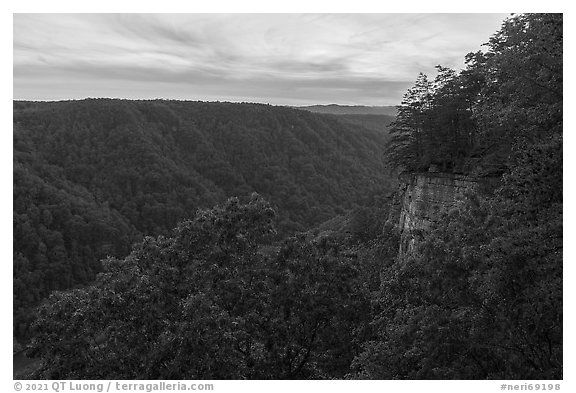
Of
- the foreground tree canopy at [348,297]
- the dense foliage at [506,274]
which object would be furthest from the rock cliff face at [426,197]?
the dense foliage at [506,274]

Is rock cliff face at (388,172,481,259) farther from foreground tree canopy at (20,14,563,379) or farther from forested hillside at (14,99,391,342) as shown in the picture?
forested hillside at (14,99,391,342)

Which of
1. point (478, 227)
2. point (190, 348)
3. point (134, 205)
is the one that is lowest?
point (134, 205)

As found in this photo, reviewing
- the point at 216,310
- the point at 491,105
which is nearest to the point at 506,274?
the point at 216,310

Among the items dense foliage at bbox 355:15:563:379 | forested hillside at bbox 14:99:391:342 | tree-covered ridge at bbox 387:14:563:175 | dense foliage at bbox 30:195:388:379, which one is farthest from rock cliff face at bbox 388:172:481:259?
forested hillside at bbox 14:99:391:342

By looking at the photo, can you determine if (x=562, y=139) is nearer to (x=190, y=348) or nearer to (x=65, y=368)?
(x=190, y=348)

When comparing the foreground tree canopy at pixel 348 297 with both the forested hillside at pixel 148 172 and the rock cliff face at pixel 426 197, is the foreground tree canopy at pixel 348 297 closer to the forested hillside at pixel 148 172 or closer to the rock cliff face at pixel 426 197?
the rock cliff face at pixel 426 197

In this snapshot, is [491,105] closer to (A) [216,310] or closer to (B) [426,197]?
(A) [216,310]

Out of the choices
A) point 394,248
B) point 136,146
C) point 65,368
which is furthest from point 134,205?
point 65,368
